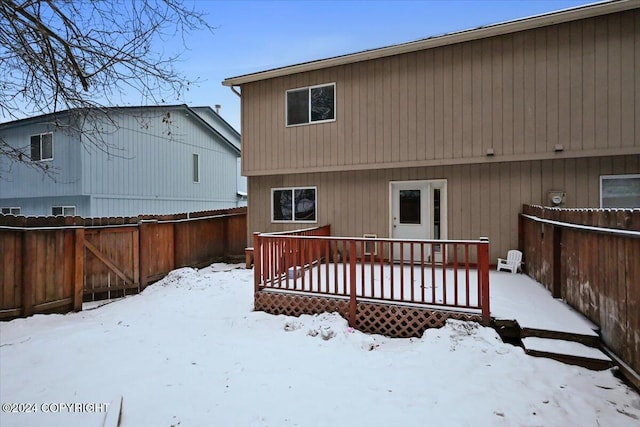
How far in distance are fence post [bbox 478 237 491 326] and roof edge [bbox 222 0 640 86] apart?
17.1 ft

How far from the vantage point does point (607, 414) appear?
2.64 m

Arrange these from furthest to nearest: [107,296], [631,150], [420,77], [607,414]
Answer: [420,77], [107,296], [631,150], [607,414]

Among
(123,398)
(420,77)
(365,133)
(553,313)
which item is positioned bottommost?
(123,398)

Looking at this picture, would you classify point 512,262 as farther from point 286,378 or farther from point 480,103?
point 286,378

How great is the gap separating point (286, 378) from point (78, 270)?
5.08 m

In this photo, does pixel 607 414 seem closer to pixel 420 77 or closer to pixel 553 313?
pixel 553 313

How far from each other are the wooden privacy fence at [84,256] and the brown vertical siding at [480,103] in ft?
10.4

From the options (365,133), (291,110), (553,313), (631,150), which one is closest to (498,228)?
(631,150)

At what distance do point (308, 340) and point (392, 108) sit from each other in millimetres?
5849

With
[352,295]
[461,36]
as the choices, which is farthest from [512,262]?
[461,36]

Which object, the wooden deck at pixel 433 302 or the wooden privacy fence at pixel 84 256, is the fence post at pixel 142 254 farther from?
the wooden deck at pixel 433 302

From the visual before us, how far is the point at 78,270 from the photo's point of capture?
20.3 feet

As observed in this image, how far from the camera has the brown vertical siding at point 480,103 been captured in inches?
248

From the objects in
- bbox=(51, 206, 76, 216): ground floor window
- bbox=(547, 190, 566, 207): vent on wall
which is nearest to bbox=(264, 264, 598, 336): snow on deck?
bbox=(547, 190, 566, 207): vent on wall
